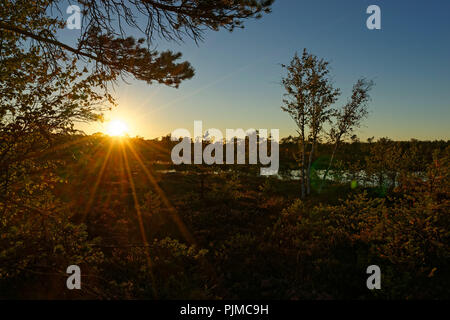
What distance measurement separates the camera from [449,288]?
5.68 metres

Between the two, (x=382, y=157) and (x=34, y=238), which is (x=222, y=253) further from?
(x=382, y=157)

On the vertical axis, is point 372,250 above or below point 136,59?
below

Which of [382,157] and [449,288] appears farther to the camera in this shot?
[382,157]

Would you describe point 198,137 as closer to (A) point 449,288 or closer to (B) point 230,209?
(B) point 230,209

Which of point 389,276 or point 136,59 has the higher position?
point 136,59
